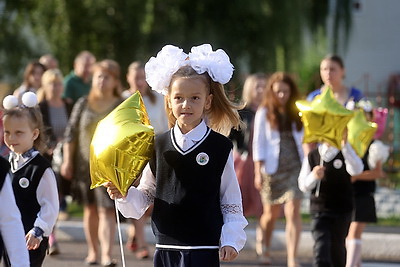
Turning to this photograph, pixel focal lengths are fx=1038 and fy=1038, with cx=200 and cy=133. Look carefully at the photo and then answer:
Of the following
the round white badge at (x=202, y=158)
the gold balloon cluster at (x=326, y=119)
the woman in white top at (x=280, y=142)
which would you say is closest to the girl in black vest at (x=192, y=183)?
the round white badge at (x=202, y=158)

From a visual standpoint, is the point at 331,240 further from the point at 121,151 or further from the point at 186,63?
the point at 121,151

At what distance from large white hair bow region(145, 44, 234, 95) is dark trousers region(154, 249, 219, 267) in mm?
759

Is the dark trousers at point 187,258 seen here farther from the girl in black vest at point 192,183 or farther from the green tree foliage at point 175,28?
the green tree foliage at point 175,28

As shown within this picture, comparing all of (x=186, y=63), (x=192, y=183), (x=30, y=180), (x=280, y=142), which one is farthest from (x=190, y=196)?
(x=280, y=142)

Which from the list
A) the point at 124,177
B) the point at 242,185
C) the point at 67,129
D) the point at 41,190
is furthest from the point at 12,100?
the point at 242,185

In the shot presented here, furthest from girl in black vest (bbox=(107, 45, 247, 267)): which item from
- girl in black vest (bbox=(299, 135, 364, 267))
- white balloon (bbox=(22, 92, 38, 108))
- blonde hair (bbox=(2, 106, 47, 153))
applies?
girl in black vest (bbox=(299, 135, 364, 267))

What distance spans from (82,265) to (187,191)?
167 inches

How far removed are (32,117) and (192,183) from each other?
1384 millimetres

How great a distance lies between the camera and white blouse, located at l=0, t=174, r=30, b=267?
4242 mm

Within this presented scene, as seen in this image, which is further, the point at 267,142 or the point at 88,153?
the point at 267,142

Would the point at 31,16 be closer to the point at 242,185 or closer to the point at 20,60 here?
the point at 20,60

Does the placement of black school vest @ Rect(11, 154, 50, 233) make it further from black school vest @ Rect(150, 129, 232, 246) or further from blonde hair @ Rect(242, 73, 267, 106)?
blonde hair @ Rect(242, 73, 267, 106)

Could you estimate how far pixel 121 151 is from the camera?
4699 millimetres

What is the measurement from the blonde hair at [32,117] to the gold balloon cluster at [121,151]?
3.12 feet
